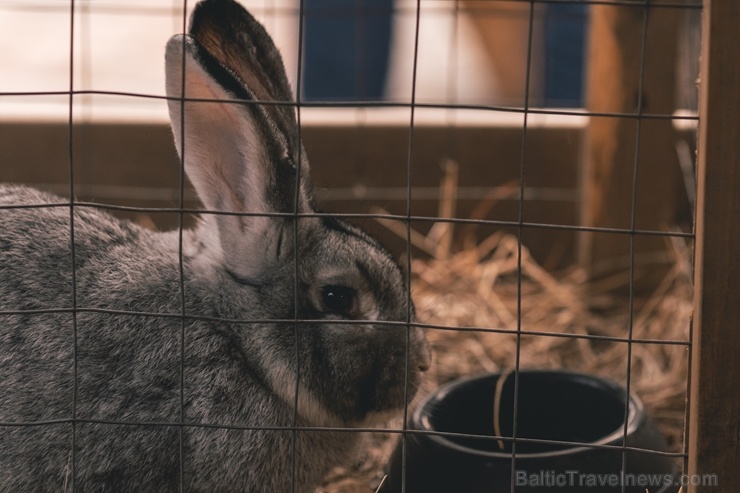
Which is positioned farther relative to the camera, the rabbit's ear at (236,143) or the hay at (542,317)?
the hay at (542,317)

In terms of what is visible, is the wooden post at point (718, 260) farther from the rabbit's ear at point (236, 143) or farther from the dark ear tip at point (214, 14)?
the dark ear tip at point (214, 14)

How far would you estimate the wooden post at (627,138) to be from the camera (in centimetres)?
384

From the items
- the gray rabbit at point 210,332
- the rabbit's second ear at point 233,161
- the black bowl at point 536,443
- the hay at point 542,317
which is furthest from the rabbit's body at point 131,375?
the hay at point 542,317

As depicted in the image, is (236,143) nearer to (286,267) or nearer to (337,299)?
(286,267)

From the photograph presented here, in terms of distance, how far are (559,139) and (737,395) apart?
8.20 ft

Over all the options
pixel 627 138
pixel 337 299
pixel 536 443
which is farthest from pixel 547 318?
pixel 337 299

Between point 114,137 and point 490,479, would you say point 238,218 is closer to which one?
point 490,479

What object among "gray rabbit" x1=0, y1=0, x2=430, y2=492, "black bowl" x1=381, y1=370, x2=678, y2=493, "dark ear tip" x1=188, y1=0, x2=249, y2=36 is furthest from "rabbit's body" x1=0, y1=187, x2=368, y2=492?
"dark ear tip" x1=188, y1=0, x2=249, y2=36

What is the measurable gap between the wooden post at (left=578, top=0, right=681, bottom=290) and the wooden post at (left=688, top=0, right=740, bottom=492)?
5.70ft

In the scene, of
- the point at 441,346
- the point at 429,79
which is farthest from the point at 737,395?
the point at 429,79

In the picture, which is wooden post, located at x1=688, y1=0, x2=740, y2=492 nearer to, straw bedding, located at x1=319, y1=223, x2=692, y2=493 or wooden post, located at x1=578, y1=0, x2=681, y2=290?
straw bedding, located at x1=319, y1=223, x2=692, y2=493

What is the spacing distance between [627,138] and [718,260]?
75.7 inches

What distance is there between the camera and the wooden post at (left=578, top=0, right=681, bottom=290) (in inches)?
151

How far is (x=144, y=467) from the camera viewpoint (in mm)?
2447
